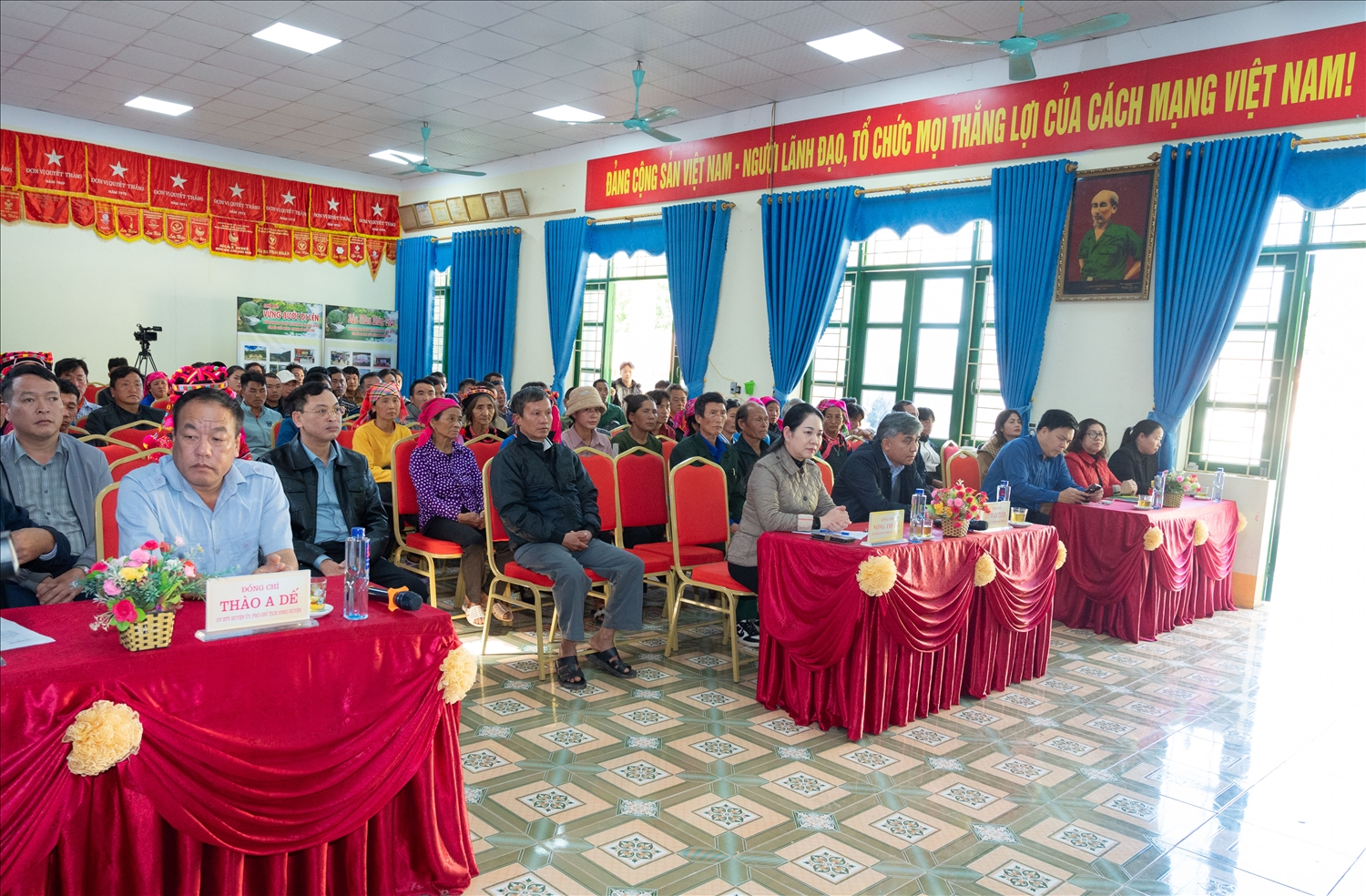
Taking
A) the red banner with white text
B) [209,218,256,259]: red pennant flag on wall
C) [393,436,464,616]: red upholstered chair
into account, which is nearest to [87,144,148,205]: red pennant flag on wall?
[209,218,256,259]: red pennant flag on wall

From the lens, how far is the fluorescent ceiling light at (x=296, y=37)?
7007 mm

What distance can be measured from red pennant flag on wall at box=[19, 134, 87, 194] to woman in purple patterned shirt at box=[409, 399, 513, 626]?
8.18 m

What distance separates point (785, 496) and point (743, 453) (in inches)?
41.8

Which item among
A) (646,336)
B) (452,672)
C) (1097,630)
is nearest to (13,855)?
(452,672)

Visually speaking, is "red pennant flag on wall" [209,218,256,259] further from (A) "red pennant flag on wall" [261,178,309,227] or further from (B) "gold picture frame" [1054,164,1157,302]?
(B) "gold picture frame" [1054,164,1157,302]

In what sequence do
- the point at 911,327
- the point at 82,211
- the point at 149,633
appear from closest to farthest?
the point at 149,633
the point at 911,327
the point at 82,211

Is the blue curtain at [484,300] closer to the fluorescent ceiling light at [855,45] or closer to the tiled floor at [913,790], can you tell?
the fluorescent ceiling light at [855,45]

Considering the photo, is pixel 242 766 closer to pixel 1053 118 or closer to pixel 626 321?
pixel 1053 118

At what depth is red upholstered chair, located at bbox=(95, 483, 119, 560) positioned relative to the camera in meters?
2.83

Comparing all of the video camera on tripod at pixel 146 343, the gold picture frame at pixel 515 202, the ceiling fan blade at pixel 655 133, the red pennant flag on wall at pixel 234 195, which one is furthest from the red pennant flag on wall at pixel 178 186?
the ceiling fan blade at pixel 655 133

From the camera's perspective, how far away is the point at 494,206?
11.4 metres

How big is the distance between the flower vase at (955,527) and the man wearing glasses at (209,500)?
2578 mm

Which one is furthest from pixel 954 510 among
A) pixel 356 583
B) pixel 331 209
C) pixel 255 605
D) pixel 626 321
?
pixel 331 209

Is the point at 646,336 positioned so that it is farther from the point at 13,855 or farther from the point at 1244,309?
the point at 13,855
